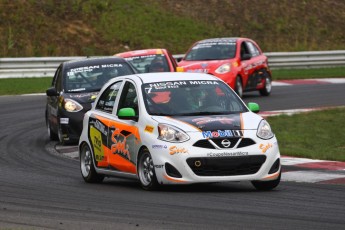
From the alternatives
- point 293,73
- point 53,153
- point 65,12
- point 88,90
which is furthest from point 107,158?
point 65,12

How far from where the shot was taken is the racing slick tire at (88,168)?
1388cm

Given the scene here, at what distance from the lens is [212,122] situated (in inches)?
477

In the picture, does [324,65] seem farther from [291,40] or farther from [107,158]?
[107,158]

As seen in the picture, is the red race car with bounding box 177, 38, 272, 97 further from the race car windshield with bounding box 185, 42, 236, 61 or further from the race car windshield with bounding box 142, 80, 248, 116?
the race car windshield with bounding box 142, 80, 248, 116

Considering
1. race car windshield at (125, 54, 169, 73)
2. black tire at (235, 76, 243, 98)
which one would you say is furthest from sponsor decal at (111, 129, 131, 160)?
black tire at (235, 76, 243, 98)

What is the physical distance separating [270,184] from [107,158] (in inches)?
86.4

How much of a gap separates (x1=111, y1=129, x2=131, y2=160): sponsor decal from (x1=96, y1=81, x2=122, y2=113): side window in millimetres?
570

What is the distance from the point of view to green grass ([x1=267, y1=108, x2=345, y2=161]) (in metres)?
16.7

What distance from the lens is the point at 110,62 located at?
20250 mm

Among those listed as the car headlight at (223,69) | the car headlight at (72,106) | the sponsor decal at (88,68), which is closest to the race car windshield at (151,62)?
the car headlight at (223,69)

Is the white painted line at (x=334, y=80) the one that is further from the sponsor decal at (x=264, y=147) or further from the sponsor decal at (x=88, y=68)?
the sponsor decal at (x=264, y=147)

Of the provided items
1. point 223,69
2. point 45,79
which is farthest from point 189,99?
point 45,79

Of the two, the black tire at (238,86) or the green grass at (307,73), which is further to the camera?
the green grass at (307,73)

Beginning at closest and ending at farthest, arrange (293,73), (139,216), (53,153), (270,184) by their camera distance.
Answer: (139,216)
(270,184)
(53,153)
(293,73)
